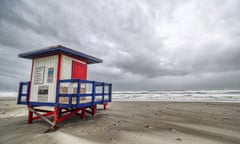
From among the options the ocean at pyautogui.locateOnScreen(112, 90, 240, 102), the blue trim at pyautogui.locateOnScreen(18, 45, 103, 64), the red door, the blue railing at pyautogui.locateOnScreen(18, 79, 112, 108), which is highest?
the blue trim at pyautogui.locateOnScreen(18, 45, 103, 64)

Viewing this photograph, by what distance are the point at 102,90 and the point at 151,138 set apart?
185 inches

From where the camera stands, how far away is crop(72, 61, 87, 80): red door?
23.5ft

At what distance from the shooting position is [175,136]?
427 cm

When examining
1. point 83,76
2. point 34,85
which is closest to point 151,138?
point 83,76

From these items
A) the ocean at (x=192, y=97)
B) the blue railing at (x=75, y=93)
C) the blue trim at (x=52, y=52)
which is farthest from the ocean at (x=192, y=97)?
the blue trim at (x=52, y=52)

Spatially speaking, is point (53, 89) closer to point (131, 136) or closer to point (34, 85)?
point (34, 85)

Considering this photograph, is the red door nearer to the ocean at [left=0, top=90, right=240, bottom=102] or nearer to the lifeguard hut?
the lifeguard hut

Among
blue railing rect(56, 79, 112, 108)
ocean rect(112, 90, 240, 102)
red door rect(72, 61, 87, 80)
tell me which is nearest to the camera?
blue railing rect(56, 79, 112, 108)

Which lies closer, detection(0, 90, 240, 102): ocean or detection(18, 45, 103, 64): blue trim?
detection(18, 45, 103, 64): blue trim

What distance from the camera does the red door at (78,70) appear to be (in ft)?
23.5

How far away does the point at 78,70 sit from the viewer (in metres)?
7.50

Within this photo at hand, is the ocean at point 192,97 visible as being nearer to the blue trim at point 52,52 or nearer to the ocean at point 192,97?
the ocean at point 192,97

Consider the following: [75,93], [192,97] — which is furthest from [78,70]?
[192,97]

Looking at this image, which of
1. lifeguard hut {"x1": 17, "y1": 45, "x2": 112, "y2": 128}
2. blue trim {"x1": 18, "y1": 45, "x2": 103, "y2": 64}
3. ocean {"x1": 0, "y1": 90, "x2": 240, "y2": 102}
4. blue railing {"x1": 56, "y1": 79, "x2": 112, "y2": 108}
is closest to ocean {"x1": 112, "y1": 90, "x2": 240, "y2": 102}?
ocean {"x1": 0, "y1": 90, "x2": 240, "y2": 102}
